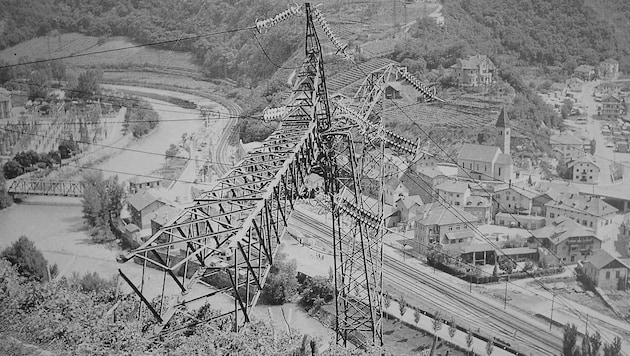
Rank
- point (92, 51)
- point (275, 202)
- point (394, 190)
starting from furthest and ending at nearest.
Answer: point (92, 51) < point (394, 190) < point (275, 202)

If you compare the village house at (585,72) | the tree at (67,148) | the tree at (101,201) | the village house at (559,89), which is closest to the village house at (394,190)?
the village house at (559,89)

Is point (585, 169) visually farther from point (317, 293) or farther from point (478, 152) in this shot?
point (317, 293)

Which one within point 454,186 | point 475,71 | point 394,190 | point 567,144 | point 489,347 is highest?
point 475,71

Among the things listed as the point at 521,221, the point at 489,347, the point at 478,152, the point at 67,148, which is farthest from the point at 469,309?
the point at 67,148

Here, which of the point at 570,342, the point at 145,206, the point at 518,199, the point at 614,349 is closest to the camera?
the point at 614,349

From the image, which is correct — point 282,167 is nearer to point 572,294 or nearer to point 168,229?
point 168,229

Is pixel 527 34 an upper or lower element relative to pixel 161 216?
upper

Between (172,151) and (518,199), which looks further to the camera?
(172,151)
